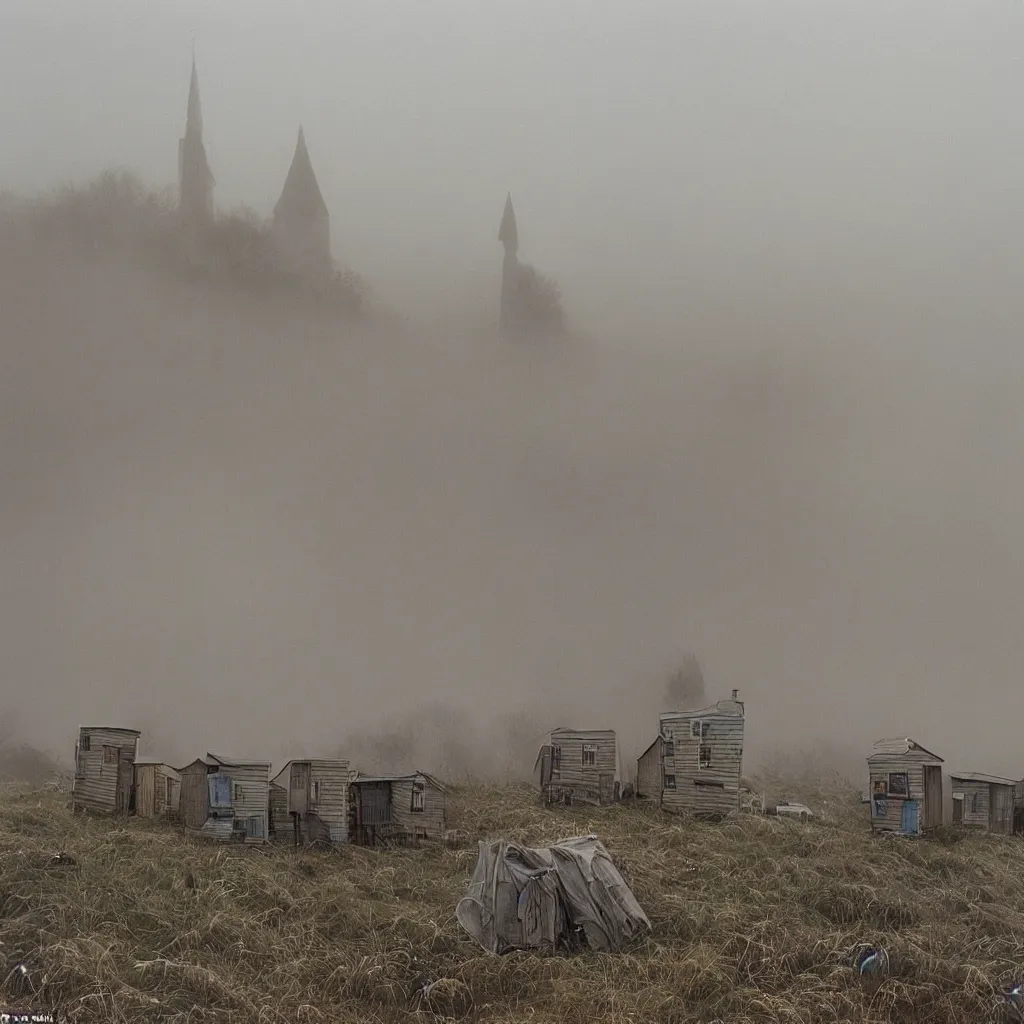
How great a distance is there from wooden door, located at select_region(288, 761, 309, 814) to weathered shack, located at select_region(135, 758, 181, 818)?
3.11m

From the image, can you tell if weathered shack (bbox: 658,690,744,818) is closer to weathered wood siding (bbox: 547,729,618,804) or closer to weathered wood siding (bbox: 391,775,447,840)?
weathered wood siding (bbox: 547,729,618,804)

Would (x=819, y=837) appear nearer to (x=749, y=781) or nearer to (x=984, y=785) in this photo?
(x=984, y=785)

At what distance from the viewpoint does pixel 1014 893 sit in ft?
50.5

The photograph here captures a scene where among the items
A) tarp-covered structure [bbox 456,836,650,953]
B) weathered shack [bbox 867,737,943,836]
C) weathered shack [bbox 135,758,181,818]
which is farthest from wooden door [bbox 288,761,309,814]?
weathered shack [bbox 867,737,943,836]

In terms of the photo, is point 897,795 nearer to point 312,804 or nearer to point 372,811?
point 372,811

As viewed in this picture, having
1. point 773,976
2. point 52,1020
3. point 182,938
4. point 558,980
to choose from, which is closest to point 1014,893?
point 773,976

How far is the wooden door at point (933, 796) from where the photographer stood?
19.4 m

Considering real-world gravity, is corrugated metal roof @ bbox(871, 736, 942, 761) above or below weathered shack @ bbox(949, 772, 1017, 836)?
above

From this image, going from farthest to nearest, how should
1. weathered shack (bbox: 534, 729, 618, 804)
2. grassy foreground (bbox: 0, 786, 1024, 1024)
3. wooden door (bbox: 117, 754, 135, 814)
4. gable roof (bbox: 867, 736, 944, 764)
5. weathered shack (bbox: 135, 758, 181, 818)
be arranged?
1. weathered shack (bbox: 534, 729, 618, 804)
2. gable roof (bbox: 867, 736, 944, 764)
3. wooden door (bbox: 117, 754, 135, 814)
4. weathered shack (bbox: 135, 758, 181, 818)
5. grassy foreground (bbox: 0, 786, 1024, 1024)

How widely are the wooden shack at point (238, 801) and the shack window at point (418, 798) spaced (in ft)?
9.88

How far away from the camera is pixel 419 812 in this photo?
694 inches

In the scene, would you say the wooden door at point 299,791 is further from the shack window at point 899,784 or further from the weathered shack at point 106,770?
the shack window at point 899,784

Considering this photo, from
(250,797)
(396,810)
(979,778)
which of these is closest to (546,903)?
(396,810)

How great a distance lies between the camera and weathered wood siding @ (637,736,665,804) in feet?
70.2
